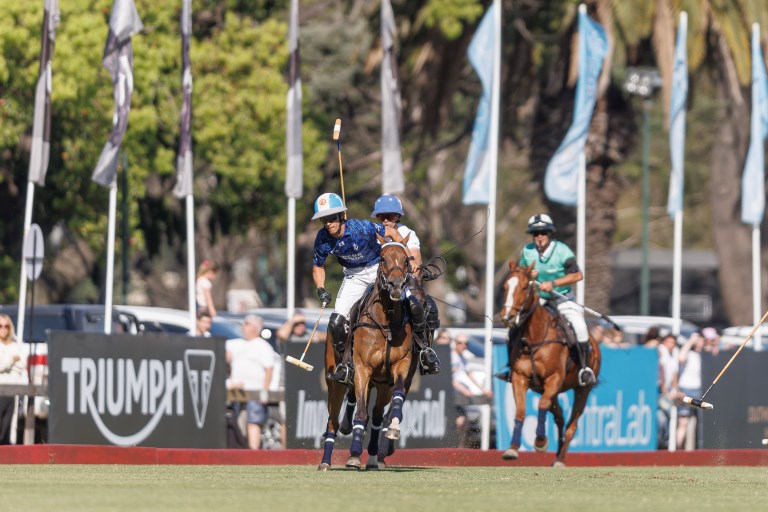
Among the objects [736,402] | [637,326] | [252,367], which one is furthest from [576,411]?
[637,326]

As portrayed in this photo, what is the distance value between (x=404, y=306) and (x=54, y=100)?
819 inches

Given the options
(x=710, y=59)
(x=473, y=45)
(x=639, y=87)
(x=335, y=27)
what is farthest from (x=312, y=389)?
(x=335, y=27)

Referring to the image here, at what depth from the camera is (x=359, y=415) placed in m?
13.4

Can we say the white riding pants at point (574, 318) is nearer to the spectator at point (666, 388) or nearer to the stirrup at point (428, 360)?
the stirrup at point (428, 360)

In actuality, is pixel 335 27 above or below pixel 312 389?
above

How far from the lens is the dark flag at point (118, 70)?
2112 centimetres

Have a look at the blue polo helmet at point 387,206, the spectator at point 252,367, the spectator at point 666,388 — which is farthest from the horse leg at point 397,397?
the spectator at point 666,388

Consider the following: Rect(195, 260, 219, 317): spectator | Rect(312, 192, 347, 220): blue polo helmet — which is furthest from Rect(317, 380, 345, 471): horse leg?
Rect(195, 260, 219, 317): spectator

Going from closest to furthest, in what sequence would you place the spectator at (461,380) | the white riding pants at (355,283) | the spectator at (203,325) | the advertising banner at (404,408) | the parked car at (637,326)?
the white riding pants at (355,283) → the advertising banner at (404,408) → the spectator at (203,325) → the spectator at (461,380) → the parked car at (637,326)

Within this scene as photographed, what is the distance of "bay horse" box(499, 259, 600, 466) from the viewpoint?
16.8 meters

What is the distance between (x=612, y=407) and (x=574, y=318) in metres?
3.29

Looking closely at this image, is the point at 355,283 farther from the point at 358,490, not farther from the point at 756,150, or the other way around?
the point at 756,150

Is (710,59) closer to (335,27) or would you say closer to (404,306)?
(335,27)

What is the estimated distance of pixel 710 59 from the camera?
31.5 meters
